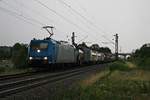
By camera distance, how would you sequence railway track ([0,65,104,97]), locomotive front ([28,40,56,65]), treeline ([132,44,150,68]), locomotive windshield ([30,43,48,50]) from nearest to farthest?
railway track ([0,65,104,97]), locomotive front ([28,40,56,65]), locomotive windshield ([30,43,48,50]), treeline ([132,44,150,68])

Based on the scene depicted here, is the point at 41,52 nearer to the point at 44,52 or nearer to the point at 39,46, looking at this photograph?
the point at 44,52

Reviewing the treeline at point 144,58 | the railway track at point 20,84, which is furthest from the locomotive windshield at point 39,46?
the treeline at point 144,58

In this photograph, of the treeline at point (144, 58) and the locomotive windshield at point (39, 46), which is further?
the treeline at point (144, 58)

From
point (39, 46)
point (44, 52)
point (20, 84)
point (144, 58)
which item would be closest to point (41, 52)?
point (44, 52)

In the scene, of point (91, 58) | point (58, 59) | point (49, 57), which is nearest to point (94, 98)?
point (49, 57)

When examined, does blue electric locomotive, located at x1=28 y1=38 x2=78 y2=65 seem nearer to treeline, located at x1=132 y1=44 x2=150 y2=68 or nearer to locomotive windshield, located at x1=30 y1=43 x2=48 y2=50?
locomotive windshield, located at x1=30 y1=43 x2=48 y2=50

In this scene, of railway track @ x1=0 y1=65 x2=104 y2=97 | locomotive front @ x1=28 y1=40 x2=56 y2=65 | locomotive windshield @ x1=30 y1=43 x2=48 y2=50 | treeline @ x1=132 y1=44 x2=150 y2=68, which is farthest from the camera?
treeline @ x1=132 y1=44 x2=150 y2=68

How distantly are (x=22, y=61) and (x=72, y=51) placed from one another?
7.92 m

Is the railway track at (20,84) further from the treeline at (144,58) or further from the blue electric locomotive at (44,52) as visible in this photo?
the treeline at (144,58)

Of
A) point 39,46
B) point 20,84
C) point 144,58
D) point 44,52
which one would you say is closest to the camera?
point 20,84

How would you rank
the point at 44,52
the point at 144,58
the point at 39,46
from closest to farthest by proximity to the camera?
1. the point at 44,52
2. the point at 39,46
3. the point at 144,58

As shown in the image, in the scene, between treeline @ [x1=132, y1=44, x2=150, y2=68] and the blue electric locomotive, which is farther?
treeline @ [x1=132, y1=44, x2=150, y2=68]

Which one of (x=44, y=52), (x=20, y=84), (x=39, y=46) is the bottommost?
(x=20, y=84)

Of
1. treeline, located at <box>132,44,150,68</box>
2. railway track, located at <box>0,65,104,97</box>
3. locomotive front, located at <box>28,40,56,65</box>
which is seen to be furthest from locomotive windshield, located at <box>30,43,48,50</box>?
treeline, located at <box>132,44,150,68</box>
